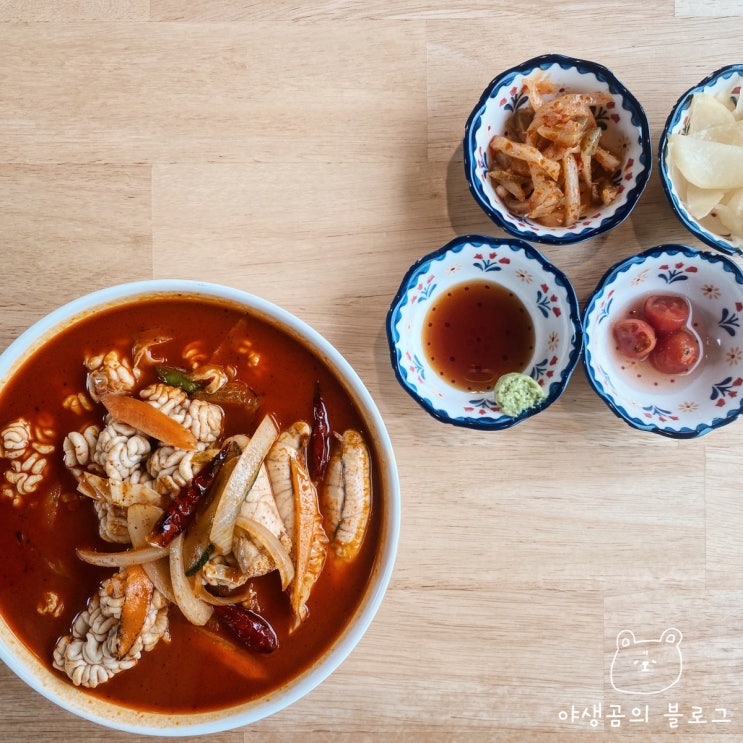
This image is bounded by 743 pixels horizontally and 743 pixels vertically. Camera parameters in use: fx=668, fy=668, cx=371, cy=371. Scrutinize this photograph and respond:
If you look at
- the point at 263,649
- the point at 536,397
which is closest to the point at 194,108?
the point at 536,397

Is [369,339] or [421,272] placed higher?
[421,272]

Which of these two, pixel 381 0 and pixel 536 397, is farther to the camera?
pixel 381 0

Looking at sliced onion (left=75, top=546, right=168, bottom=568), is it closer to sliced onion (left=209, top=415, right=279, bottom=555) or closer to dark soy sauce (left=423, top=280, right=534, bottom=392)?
sliced onion (left=209, top=415, right=279, bottom=555)

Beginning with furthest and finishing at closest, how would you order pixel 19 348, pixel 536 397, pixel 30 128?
pixel 30 128 < pixel 536 397 < pixel 19 348

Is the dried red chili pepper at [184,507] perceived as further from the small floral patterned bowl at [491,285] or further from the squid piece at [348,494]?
the small floral patterned bowl at [491,285]

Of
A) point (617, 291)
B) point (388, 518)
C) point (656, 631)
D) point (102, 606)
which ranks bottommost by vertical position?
point (656, 631)

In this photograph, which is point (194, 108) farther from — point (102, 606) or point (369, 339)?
point (102, 606)

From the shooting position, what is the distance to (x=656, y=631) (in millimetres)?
2713

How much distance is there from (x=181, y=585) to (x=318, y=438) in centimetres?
69

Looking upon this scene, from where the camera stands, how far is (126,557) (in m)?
2.31

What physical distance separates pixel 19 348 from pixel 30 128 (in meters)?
0.97

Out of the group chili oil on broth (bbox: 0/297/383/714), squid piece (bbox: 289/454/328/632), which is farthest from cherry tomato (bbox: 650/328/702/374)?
squid piece (bbox: 289/454/328/632)

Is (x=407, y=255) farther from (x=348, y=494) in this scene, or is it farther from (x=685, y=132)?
(x=685, y=132)

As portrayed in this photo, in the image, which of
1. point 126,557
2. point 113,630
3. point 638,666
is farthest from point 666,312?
point 113,630
